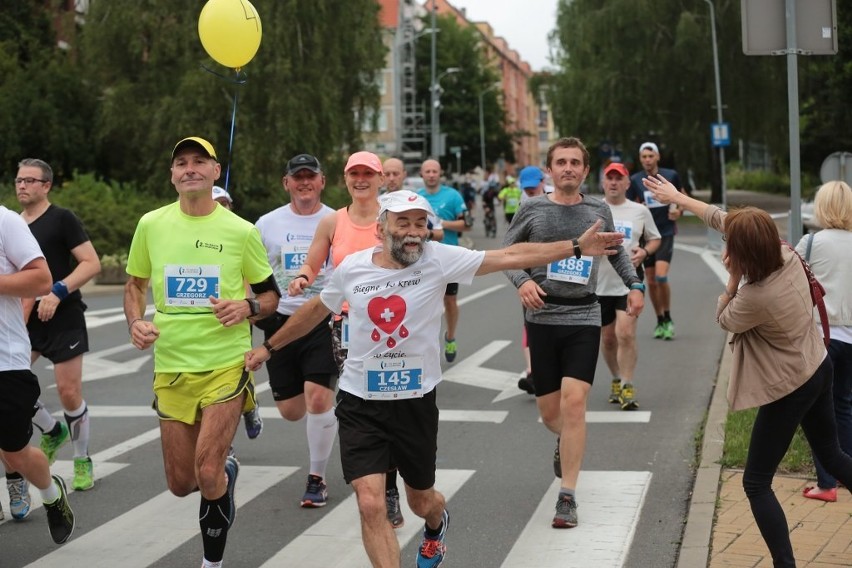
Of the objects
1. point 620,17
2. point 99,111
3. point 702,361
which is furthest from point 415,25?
point 702,361

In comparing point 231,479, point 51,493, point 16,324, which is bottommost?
point 51,493

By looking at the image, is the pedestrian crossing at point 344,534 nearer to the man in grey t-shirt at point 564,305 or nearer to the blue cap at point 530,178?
the man in grey t-shirt at point 564,305

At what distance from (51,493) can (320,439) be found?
1.61m

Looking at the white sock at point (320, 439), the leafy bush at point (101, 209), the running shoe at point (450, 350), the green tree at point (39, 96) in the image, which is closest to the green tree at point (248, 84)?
the green tree at point (39, 96)

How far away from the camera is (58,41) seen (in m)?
41.8

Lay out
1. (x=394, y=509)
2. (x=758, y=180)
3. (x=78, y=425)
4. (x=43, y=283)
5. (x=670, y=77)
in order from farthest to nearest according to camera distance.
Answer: (x=758, y=180), (x=670, y=77), (x=78, y=425), (x=394, y=509), (x=43, y=283)

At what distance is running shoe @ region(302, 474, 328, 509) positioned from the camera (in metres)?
7.17

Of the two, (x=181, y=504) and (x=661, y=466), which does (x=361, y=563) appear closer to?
(x=181, y=504)

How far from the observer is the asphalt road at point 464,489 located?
245 inches

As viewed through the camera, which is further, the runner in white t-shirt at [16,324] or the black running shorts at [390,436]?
the runner in white t-shirt at [16,324]

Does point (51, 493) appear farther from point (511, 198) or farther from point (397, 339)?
point (511, 198)

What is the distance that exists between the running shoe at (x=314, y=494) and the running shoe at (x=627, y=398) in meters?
3.44

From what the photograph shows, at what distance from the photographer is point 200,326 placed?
5.68 m

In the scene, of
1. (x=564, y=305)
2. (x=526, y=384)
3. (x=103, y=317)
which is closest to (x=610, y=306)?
(x=526, y=384)
